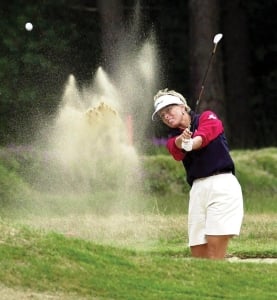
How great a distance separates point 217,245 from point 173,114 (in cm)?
91

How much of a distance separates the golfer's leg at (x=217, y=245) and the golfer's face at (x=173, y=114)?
2.56 feet

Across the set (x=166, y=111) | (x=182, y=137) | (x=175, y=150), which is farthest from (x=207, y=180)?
(x=166, y=111)

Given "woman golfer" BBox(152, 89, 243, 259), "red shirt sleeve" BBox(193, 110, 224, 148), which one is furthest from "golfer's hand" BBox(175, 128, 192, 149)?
"red shirt sleeve" BBox(193, 110, 224, 148)

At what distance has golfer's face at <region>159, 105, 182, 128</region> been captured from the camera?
941 cm

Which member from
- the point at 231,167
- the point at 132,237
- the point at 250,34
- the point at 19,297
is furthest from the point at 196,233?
the point at 250,34

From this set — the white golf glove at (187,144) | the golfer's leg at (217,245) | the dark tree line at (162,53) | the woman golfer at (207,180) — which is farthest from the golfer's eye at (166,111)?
the dark tree line at (162,53)

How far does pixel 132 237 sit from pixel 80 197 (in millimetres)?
→ 3606

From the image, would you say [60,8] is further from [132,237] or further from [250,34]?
[132,237]

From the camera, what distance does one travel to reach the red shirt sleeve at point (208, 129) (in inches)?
365

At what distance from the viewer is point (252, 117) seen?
25.2 m

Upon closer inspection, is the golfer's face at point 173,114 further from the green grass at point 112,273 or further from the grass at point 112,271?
the green grass at point 112,273

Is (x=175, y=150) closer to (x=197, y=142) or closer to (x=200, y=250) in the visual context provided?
(x=197, y=142)

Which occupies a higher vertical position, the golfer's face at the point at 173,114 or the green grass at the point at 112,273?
the golfer's face at the point at 173,114

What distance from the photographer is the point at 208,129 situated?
9.32 metres
